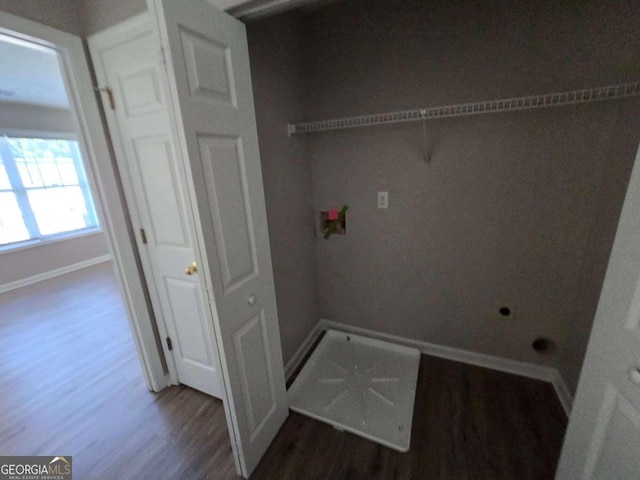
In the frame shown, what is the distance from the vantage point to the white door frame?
1.27 metres

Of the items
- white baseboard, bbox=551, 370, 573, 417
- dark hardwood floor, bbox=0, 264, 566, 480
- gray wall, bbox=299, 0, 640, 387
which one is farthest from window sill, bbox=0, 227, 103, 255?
white baseboard, bbox=551, 370, 573, 417

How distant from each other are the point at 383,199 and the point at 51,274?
219 inches

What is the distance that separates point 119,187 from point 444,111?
193 cm

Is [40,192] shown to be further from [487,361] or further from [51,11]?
[487,361]

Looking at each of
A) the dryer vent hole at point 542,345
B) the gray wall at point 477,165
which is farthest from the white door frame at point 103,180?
the dryer vent hole at point 542,345

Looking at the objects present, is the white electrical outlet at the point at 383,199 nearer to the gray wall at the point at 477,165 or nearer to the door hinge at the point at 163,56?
the gray wall at the point at 477,165

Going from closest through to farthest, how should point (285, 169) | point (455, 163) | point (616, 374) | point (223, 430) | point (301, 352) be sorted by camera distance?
point (616, 374) → point (223, 430) → point (455, 163) → point (285, 169) → point (301, 352)

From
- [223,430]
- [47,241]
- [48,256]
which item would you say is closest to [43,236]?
[47,241]

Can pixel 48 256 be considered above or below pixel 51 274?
above

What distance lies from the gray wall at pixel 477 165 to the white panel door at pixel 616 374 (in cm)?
73

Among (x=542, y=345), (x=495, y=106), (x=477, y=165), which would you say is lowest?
(x=542, y=345)

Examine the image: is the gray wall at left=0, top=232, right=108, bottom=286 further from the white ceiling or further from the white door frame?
the white door frame

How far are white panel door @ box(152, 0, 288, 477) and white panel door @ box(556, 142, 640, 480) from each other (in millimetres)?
1308

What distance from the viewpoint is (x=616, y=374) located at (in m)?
0.80
